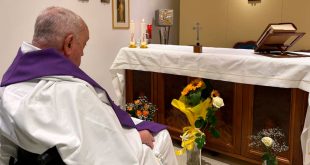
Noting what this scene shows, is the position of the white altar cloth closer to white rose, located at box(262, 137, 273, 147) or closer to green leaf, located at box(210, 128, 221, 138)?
white rose, located at box(262, 137, 273, 147)

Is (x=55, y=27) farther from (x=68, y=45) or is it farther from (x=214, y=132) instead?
(x=214, y=132)

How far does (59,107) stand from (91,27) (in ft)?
7.42

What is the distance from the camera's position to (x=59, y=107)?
109 centimetres

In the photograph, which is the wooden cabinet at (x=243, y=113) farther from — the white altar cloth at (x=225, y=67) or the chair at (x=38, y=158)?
the chair at (x=38, y=158)

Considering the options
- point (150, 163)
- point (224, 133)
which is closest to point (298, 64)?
point (224, 133)

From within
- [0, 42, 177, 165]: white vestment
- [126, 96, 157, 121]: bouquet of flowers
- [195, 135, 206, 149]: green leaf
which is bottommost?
[195, 135, 206, 149]: green leaf

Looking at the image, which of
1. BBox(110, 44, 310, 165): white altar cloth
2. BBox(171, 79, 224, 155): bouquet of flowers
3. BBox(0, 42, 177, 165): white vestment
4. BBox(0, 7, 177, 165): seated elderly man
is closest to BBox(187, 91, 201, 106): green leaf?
BBox(171, 79, 224, 155): bouquet of flowers

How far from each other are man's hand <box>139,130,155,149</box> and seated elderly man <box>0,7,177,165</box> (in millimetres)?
105

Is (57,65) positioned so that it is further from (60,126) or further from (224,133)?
(224,133)

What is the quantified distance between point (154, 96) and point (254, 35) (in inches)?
78.6

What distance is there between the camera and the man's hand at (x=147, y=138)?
4.76 ft

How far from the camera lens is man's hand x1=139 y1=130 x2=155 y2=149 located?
145 centimetres

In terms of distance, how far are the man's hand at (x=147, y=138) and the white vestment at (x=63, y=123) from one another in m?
0.25

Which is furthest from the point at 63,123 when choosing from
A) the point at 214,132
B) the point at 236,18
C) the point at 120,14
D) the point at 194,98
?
the point at 236,18
